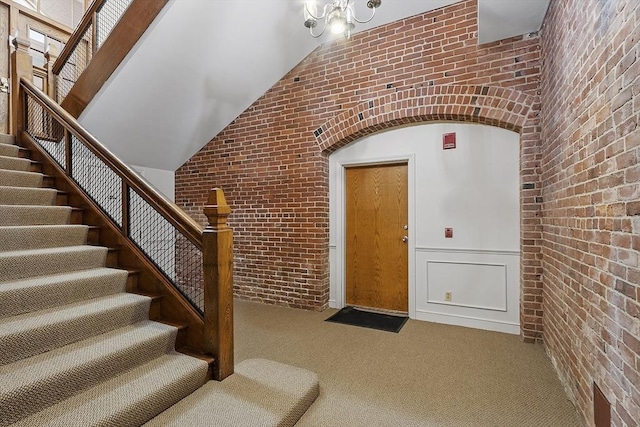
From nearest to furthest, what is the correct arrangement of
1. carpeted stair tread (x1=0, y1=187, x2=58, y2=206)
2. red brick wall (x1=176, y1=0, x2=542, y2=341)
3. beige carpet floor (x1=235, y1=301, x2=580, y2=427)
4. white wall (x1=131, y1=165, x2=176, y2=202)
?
1. beige carpet floor (x1=235, y1=301, x2=580, y2=427)
2. carpeted stair tread (x1=0, y1=187, x2=58, y2=206)
3. red brick wall (x1=176, y1=0, x2=542, y2=341)
4. white wall (x1=131, y1=165, x2=176, y2=202)

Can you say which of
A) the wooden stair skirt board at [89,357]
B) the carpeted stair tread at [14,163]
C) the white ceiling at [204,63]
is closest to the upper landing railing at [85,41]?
the white ceiling at [204,63]

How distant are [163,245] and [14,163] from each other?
1.48 metres

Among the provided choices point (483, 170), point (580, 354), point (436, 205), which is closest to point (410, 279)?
point (436, 205)

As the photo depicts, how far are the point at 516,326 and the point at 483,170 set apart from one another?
1561 mm

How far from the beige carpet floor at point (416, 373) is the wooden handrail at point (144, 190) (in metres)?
1.22

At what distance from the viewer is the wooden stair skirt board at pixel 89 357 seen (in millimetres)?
1354

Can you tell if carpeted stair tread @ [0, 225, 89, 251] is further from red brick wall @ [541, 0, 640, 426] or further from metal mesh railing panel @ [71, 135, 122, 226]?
red brick wall @ [541, 0, 640, 426]

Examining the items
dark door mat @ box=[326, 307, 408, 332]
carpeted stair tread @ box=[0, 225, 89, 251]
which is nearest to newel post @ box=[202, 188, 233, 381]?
carpeted stair tread @ box=[0, 225, 89, 251]

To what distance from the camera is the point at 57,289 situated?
6.01 feet

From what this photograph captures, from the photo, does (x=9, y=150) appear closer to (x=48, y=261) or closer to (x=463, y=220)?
(x=48, y=261)

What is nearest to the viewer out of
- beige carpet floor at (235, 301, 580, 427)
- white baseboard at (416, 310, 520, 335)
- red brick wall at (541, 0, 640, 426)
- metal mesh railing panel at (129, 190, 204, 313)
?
red brick wall at (541, 0, 640, 426)

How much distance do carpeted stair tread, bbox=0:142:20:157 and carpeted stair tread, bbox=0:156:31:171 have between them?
0.14 meters

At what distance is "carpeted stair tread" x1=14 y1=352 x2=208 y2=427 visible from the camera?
1.29 meters

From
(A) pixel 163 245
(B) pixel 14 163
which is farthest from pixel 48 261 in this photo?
(A) pixel 163 245
